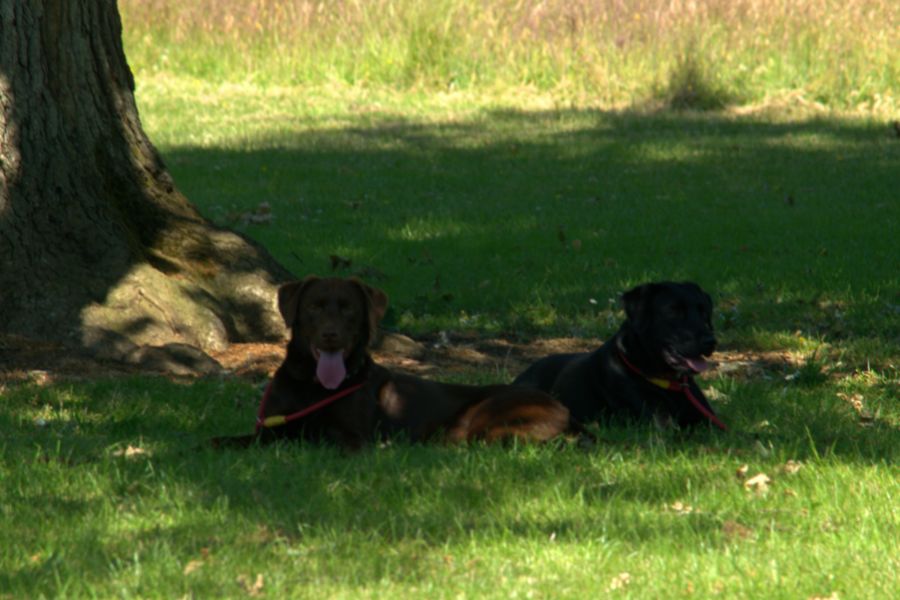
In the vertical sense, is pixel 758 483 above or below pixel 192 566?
below

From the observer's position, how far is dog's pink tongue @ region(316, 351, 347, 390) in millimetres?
7090

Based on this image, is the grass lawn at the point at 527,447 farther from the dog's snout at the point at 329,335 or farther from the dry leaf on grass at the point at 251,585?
the dog's snout at the point at 329,335

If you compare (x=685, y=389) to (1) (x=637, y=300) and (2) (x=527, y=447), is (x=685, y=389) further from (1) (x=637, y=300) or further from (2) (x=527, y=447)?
(2) (x=527, y=447)

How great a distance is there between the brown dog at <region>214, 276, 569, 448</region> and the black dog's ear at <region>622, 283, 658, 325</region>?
748 millimetres

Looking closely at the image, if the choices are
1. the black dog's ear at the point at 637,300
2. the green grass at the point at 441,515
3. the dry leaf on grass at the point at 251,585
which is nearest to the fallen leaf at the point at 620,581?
the green grass at the point at 441,515

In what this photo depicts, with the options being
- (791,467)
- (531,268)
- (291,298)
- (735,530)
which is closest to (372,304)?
(291,298)

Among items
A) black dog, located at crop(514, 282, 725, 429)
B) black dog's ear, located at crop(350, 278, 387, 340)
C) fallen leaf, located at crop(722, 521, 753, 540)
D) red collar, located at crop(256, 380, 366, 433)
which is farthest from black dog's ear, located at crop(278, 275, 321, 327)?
fallen leaf, located at crop(722, 521, 753, 540)

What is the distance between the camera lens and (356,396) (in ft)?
23.7

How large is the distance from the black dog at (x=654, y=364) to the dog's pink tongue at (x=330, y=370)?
1.31 m

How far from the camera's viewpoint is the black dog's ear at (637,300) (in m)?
7.79

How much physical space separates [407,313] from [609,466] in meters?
4.80

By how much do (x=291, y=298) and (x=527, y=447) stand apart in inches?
53.1

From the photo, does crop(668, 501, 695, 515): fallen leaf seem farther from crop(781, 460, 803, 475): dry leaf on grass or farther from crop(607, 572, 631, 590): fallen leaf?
crop(607, 572, 631, 590): fallen leaf

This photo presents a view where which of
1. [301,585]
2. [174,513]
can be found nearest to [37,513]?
[174,513]
